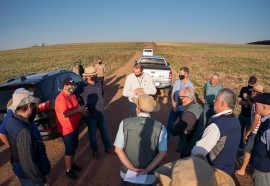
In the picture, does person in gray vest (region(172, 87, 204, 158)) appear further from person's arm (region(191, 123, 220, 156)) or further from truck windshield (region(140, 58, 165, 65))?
truck windshield (region(140, 58, 165, 65))

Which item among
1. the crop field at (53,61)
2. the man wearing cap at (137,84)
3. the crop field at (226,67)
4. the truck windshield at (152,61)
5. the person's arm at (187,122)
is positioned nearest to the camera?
the person's arm at (187,122)

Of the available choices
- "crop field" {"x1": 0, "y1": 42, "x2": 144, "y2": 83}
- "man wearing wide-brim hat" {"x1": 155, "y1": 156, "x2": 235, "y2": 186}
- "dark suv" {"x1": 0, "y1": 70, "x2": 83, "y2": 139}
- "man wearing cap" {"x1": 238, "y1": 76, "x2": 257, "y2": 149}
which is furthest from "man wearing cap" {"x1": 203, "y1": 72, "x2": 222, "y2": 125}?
"crop field" {"x1": 0, "y1": 42, "x2": 144, "y2": 83}

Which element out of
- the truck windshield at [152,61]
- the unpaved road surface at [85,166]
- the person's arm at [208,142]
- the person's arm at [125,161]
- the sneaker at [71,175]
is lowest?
the unpaved road surface at [85,166]

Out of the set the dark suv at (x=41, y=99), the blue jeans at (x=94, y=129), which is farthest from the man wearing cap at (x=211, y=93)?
the dark suv at (x=41, y=99)

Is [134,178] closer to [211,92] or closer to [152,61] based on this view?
[211,92]

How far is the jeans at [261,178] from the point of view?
9.45 ft

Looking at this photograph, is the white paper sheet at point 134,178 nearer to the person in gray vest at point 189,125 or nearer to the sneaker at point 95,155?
the person in gray vest at point 189,125

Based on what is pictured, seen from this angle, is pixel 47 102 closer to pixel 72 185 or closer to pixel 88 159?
pixel 88 159

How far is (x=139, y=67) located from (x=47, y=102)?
2.41 m

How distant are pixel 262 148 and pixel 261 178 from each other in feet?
1.47

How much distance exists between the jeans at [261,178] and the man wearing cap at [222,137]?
36cm

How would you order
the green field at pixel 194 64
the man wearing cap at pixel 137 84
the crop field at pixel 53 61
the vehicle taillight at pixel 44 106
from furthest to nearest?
the crop field at pixel 53 61
the green field at pixel 194 64
the man wearing cap at pixel 137 84
the vehicle taillight at pixel 44 106

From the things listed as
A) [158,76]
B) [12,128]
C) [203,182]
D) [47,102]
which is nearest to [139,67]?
[47,102]

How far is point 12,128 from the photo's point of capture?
2682mm
